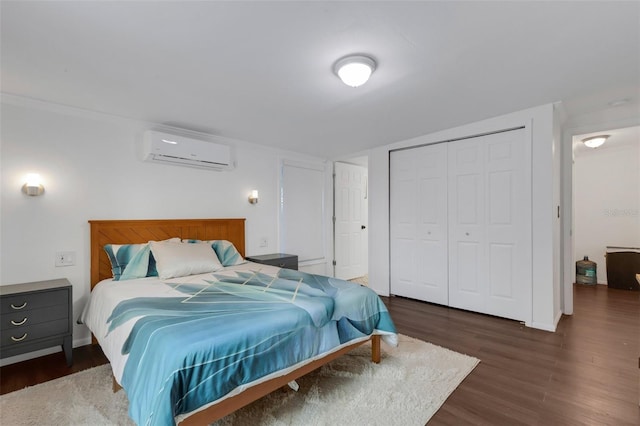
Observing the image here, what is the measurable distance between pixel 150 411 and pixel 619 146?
23.6 ft

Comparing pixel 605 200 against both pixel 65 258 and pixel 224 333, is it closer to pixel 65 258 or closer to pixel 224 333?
pixel 224 333

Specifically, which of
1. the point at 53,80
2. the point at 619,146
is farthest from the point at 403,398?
the point at 619,146

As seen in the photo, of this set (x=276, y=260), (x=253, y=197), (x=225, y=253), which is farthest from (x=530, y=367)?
(x=253, y=197)

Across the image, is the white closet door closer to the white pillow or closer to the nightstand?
the nightstand

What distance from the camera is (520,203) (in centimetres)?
319

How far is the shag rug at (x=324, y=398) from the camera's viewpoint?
175 cm

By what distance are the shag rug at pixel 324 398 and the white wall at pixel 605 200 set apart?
15.8 ft

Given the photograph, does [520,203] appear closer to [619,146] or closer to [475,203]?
[475,203]

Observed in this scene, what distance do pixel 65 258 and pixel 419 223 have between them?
406cm

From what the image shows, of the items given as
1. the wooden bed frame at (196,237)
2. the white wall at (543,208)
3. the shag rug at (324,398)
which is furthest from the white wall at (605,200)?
the wooden bed frame at (196,237)

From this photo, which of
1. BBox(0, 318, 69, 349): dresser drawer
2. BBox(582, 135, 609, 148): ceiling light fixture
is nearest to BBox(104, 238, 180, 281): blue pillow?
BBox(0, 318, 69, 349): dresser drawer

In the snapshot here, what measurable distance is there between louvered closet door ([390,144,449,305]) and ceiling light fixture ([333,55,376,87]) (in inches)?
87.0

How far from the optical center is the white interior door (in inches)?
215

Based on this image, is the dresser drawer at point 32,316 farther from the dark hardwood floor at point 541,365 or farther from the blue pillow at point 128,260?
the dark hardwood floor at point 541,365
